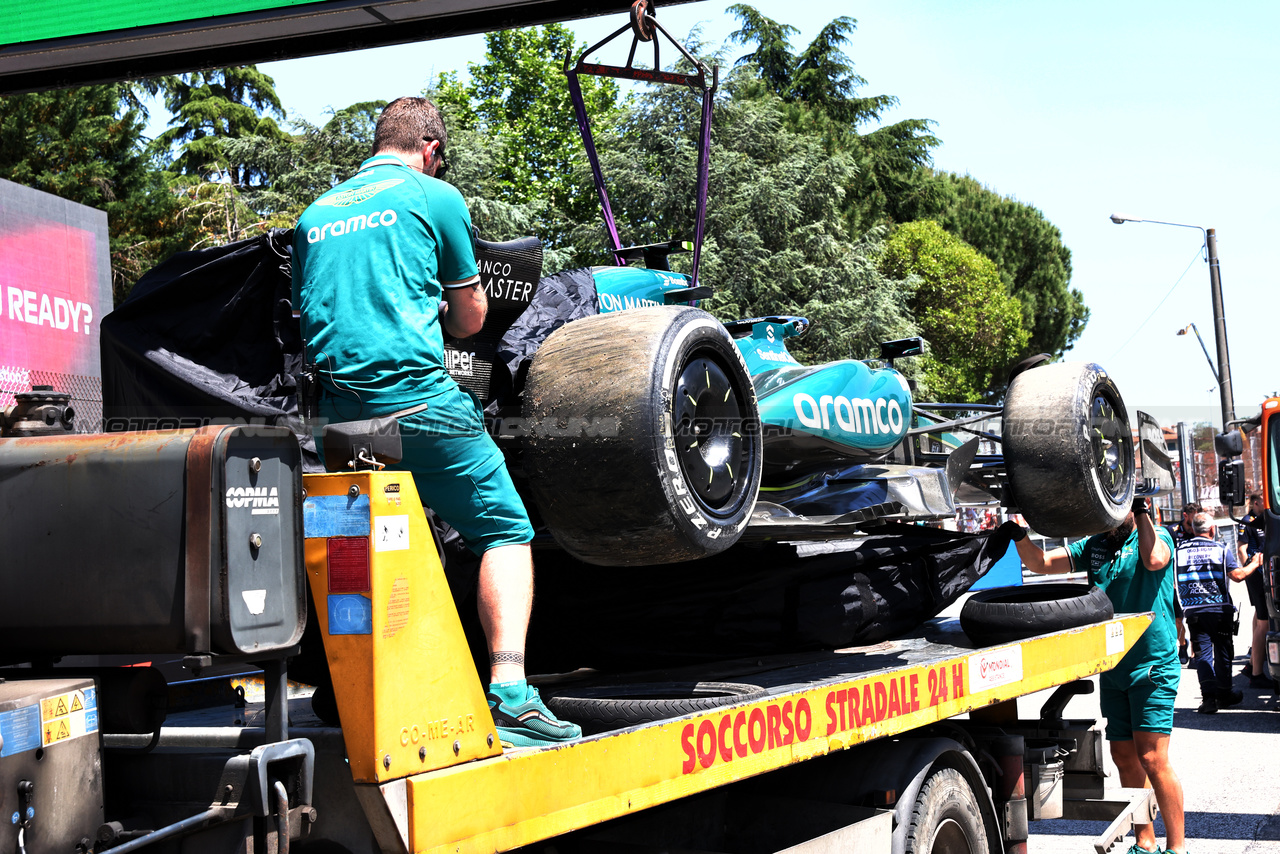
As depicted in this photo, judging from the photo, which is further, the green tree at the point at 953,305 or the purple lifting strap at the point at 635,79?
the green tree at the point at 953,305

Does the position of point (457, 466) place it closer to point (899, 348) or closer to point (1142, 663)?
point (899, 348)

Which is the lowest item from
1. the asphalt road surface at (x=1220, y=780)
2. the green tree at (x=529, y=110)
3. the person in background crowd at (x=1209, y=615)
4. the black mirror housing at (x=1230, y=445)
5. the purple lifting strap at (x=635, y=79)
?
the asphalt road surface at (x=1220, y=780)

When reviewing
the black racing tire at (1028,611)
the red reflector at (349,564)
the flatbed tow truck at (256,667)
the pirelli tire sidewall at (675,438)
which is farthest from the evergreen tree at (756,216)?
the red reflector at (349,564)

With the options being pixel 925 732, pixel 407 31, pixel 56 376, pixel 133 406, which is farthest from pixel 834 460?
pixel 56 376

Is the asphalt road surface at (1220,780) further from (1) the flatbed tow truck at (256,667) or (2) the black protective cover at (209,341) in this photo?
(2) the black protective cover at (209,341)

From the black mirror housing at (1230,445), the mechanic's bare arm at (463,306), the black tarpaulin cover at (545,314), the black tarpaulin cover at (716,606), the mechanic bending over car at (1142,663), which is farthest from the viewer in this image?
the black mirror housing at (1230,445)

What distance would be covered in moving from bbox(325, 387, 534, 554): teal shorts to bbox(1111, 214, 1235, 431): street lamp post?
24.0 m

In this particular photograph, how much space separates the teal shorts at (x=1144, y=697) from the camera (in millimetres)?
5742

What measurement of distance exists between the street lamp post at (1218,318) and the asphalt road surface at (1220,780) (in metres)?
14.4

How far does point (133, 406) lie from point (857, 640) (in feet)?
9.33

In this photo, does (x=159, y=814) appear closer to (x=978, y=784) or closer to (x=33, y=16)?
(x=978, y=784)

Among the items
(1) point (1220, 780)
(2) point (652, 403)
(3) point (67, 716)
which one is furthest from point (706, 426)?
(1) point (1220, 780)

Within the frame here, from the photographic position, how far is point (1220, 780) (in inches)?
315

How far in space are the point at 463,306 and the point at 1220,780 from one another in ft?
23.1
